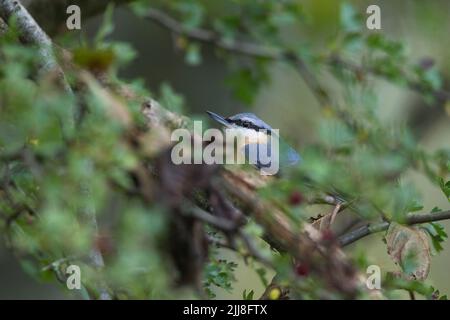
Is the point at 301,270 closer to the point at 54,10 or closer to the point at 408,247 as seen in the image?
the point at 408,247

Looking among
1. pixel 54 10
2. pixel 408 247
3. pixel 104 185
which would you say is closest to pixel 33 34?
pixel 54 10

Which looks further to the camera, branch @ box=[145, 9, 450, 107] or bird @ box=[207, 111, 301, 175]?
branch @ box=[145, 9, 450, 107]

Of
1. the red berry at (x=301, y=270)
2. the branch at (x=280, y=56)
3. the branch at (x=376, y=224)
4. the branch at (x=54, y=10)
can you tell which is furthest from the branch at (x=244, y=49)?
the red berry at (x=301, y=270)

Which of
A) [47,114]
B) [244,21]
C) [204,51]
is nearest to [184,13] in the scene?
[244,21]

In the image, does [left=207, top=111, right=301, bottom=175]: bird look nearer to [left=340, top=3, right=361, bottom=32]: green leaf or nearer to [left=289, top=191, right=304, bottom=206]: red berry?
[left=340, top=3, right=361, bottom=32]: green leaf

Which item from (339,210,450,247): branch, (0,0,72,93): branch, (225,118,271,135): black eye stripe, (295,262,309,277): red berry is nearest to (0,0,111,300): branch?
(0,0,72,93): branch

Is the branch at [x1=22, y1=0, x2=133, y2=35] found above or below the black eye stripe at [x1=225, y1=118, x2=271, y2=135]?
above

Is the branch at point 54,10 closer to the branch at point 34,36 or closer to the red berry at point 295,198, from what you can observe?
the branch at point 34,36

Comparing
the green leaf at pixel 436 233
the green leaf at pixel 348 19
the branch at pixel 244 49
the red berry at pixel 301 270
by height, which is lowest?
the red berry at pixel 301 270

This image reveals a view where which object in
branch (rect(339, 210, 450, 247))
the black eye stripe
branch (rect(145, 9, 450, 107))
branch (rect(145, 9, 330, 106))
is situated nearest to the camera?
branch (rect(339, 210, 450, 247))

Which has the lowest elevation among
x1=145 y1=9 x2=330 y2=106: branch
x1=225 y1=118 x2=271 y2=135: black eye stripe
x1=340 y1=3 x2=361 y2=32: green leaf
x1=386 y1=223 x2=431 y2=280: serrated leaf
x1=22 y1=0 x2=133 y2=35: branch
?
x1=386 y1=223 x2=431 y2=280: serrated leaf

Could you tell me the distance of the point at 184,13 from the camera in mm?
4332

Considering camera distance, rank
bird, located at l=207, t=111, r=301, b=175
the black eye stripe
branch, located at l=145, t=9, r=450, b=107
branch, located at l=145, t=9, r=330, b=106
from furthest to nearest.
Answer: branch, located at l=145, t=9, r=330, b=106 < branch, located at l=145, t=9, r=450, b=107 < the black eye stripe < bird, located at l=207, t=111, r=301, b=175

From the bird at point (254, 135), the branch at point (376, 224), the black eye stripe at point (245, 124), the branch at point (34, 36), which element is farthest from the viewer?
the black eye stripe at point (245, 124)
